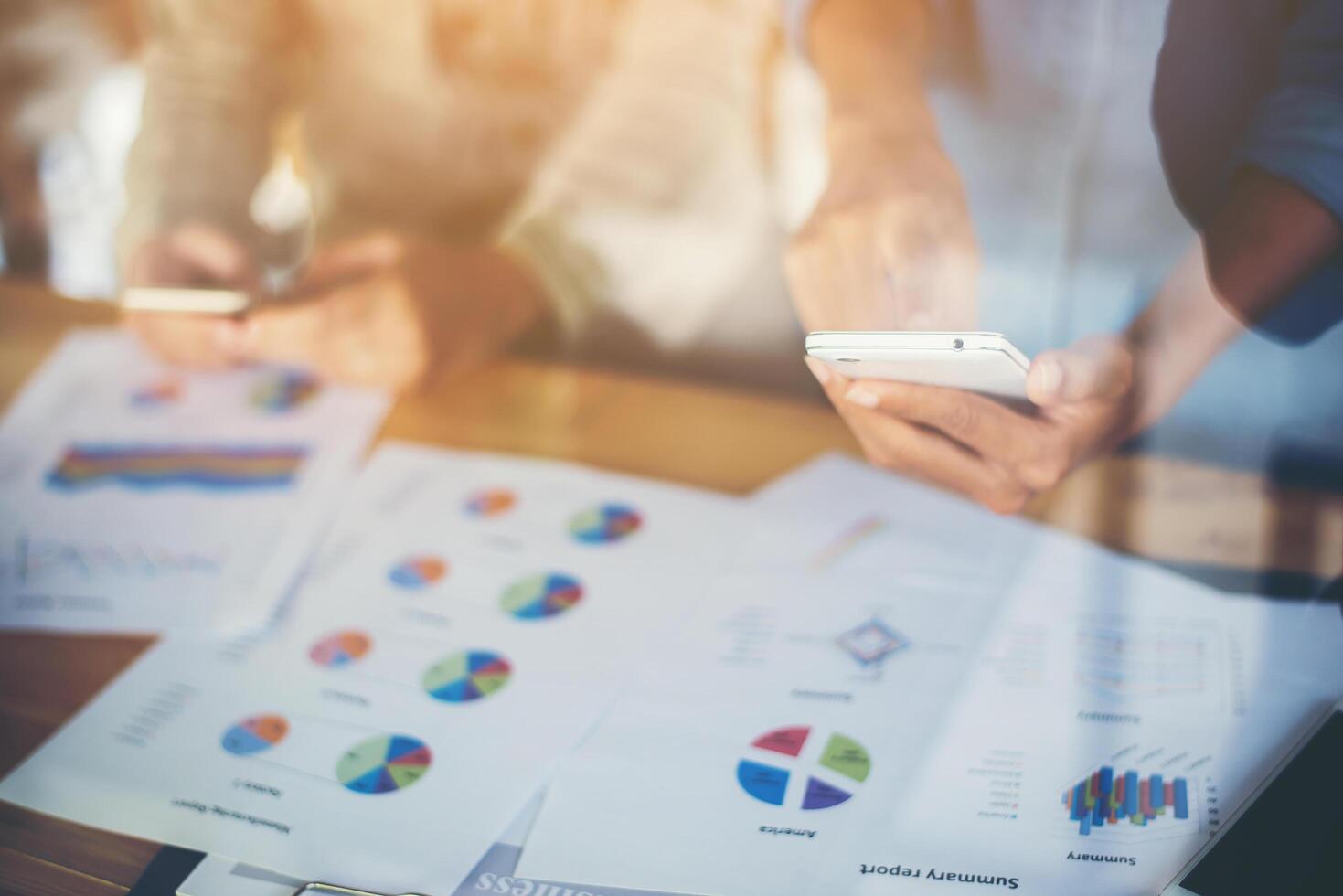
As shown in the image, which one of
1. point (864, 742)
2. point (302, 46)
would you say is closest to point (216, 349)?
point (302, 46)

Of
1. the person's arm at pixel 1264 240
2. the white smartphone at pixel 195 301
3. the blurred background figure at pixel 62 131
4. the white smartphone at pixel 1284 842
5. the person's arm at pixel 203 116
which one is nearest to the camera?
the white smartphone at pixel 1284 842

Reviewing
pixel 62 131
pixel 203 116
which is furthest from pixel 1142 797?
pixel 62 131

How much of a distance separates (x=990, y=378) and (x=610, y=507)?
0.83 ft

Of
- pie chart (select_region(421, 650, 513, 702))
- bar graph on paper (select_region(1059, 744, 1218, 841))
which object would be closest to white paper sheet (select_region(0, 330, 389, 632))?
pie chart (select_region(421, 650, 513, 702))

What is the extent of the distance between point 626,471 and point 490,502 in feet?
0.28

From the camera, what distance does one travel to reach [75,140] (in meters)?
0.96

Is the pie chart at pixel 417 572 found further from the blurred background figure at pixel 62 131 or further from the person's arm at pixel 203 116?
the blurred background figure at pixel 62 131

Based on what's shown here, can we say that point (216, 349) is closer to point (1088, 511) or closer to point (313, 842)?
point (313, 842)

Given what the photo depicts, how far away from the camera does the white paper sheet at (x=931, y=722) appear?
372 mm

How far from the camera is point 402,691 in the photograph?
467mm

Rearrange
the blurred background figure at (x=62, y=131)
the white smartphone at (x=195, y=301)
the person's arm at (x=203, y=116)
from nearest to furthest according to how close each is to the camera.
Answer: the white smartphone at (x=195, y=301) < the person's arm at (x=203, y=116) < the blurred background figure at (x=62, y=131)

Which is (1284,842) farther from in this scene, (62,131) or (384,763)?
(62,131)

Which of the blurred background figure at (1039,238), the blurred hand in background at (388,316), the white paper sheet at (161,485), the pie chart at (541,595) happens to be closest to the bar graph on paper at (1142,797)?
the blurred background figure at (1039,238)

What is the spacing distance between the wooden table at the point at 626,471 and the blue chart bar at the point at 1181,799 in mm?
166
